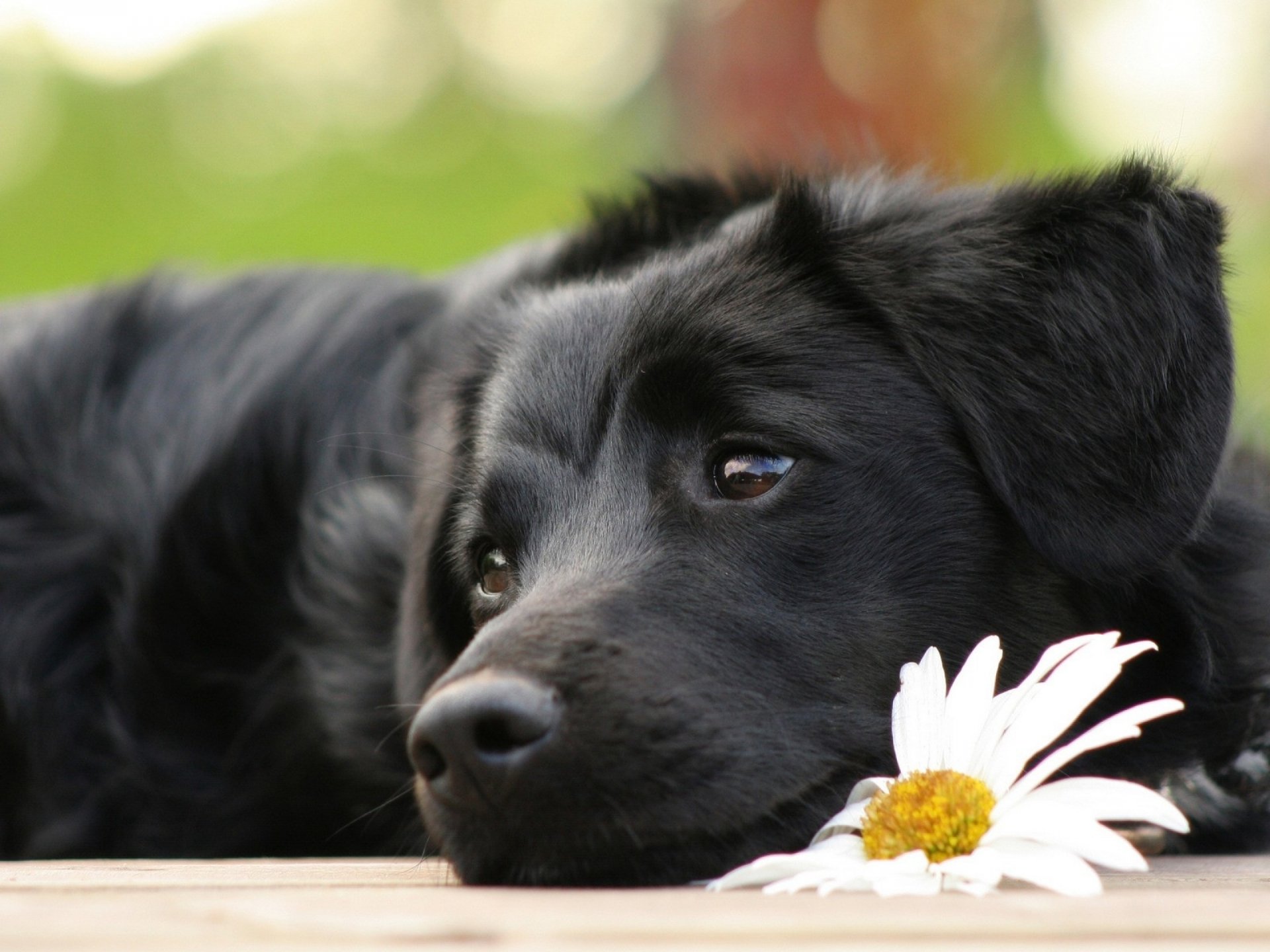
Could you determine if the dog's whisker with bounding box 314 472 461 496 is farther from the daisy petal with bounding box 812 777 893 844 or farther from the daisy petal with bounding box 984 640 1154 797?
the daisy petal with bounding box 984 640 1154 797

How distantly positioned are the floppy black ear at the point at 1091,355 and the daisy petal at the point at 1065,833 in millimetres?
660

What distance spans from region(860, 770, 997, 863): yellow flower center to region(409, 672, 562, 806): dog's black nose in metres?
0.40

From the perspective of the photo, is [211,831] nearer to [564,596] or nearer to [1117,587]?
[564,596]

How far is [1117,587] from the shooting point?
2.25 m

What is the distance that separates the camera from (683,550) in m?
2.06

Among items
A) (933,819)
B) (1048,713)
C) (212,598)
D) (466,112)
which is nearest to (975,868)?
(933,819)

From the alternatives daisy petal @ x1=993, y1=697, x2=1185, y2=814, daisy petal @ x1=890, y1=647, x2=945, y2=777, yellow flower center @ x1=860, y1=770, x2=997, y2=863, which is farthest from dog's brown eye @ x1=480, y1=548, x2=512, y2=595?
daisy petal @ x1=993, y1=697, x2=1185, y2=814

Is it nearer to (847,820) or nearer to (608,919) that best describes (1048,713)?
(847,820)

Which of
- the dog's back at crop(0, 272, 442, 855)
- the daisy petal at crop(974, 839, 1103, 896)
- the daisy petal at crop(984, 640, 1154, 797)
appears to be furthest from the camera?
the dog's back at crop(0, 272, 442, 855)

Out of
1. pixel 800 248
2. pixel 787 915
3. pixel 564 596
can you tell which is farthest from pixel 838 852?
pixel 800 248

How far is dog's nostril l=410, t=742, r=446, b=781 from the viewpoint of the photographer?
1751 millimetres

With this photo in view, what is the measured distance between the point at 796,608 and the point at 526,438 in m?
0.60

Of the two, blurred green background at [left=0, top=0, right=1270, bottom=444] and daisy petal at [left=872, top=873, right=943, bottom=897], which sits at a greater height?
daisy petal at [left=872, top=873, right=943, bottom=897]

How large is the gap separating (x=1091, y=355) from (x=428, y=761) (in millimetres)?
1147
